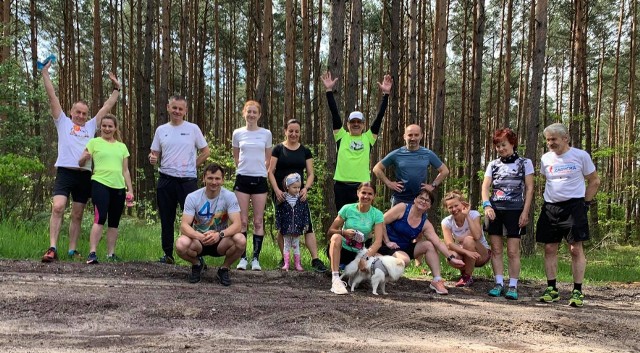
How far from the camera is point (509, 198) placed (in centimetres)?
566

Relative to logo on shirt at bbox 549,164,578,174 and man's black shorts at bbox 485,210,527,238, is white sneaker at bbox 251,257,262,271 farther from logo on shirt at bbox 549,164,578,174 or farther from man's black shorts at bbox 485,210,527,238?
logo on shirt at bbox 549,164,578,174

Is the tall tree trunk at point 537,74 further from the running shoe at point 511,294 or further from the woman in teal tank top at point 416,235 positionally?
the woman in teal tank top at point 416,235

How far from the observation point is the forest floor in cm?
335

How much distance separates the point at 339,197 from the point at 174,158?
86.1 inches

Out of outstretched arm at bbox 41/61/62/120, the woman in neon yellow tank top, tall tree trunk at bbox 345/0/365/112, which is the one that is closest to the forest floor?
the woman in neon yellow tank top

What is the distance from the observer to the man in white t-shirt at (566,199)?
5477mm

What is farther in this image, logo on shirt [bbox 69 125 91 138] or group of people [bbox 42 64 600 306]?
logo on shirt [bbox 69 125 91 138]

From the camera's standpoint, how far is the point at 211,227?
5434mm

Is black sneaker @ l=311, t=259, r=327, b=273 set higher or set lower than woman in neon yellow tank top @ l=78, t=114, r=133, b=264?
lower

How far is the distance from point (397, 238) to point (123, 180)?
3601mm

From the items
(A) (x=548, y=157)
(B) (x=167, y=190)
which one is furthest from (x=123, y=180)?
(A) (x=548, y=157)

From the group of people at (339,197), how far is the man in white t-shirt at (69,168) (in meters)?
0.01

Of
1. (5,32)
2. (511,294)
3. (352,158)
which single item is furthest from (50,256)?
(5,32)

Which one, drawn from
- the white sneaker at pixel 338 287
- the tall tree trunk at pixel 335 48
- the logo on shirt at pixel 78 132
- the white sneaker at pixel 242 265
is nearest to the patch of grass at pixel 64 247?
the white sneaker at pixel 242 265
